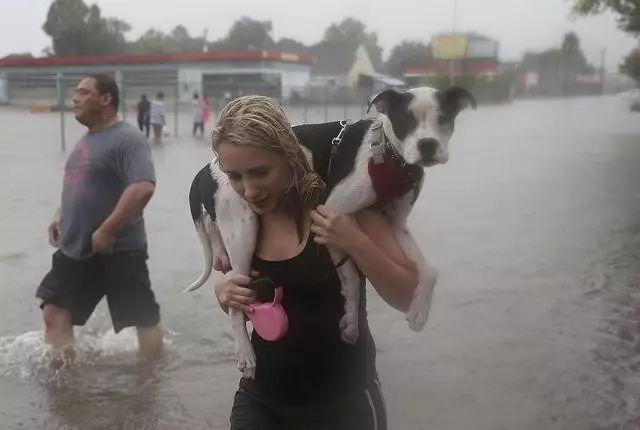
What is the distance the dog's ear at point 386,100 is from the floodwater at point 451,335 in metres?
1.54

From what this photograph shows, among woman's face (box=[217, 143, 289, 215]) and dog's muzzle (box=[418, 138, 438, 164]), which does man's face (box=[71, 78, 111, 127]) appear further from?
dog's muzzle (box=[418, 138, 438, 164])

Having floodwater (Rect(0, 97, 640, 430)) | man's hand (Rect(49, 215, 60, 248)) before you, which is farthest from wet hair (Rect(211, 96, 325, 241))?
man's hand (Rect(49, 215, 60, 248))

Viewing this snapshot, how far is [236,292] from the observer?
2.42 metres

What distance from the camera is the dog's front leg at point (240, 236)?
245 centimetres

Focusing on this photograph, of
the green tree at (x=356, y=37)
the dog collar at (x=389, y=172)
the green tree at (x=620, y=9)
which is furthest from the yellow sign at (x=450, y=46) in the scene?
the green tree at (x=620, y=9)

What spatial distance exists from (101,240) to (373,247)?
9.12 ft

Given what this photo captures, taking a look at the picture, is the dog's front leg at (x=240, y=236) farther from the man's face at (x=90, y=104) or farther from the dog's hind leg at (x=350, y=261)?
the man's face at (x=90, y=104)

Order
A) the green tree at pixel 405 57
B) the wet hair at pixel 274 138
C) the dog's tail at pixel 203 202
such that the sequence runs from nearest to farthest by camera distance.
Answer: the wet hair at pixel 274 138
the dog's tail at pixel 203 202
the green tree at pixel 405 57

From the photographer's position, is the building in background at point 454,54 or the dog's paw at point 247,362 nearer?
the dog's paw at point 247,362

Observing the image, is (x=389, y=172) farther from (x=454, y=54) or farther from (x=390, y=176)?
(x=454, y=54)

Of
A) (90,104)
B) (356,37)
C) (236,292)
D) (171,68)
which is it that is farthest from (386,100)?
(171,68)

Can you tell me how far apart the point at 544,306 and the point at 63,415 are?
3523 mm

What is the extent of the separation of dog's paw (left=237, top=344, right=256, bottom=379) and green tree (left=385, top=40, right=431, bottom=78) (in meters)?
5.38

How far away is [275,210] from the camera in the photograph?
244cm
